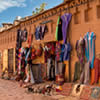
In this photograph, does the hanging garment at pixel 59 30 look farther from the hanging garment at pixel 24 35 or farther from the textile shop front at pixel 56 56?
the hanging garment at pixel 24 35

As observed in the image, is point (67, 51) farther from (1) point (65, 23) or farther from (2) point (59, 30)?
(1) point (65, 23)

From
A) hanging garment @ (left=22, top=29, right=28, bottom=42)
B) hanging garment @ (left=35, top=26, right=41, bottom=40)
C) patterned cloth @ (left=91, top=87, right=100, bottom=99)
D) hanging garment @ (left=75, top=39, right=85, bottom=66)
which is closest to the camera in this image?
patterned cloth @ (left=91, top=87, right=100, bottom=99)

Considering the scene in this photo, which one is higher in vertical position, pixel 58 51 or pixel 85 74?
pixel 58 51

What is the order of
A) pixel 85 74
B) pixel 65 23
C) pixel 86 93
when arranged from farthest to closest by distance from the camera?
1. pixel 65 23
2. pixel 85 74
3. pixel 86 93

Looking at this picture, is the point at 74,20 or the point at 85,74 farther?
the point at 74,20

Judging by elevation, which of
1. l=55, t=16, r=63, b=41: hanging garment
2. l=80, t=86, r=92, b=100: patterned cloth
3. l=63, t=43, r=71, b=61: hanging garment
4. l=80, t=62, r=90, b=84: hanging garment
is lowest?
l=80, t=86, r=92, b=100: patterned cloth

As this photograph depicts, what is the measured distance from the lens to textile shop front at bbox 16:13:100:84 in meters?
6.03

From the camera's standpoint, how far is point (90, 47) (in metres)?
6.05

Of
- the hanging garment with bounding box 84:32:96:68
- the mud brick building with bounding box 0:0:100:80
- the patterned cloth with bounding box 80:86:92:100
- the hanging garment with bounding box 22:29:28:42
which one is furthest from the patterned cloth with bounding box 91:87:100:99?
the hanging garment with bounding box 22:29:28:42

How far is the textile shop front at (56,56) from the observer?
237 inches

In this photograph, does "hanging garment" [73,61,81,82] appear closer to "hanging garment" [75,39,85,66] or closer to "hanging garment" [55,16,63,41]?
"hanging garment" [75,39,85,66]

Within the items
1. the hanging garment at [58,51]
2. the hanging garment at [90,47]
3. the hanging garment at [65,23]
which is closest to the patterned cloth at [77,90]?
the hanging garment at [90,47]

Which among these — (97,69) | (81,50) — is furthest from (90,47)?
(97,69)

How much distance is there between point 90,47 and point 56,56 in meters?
1.83
